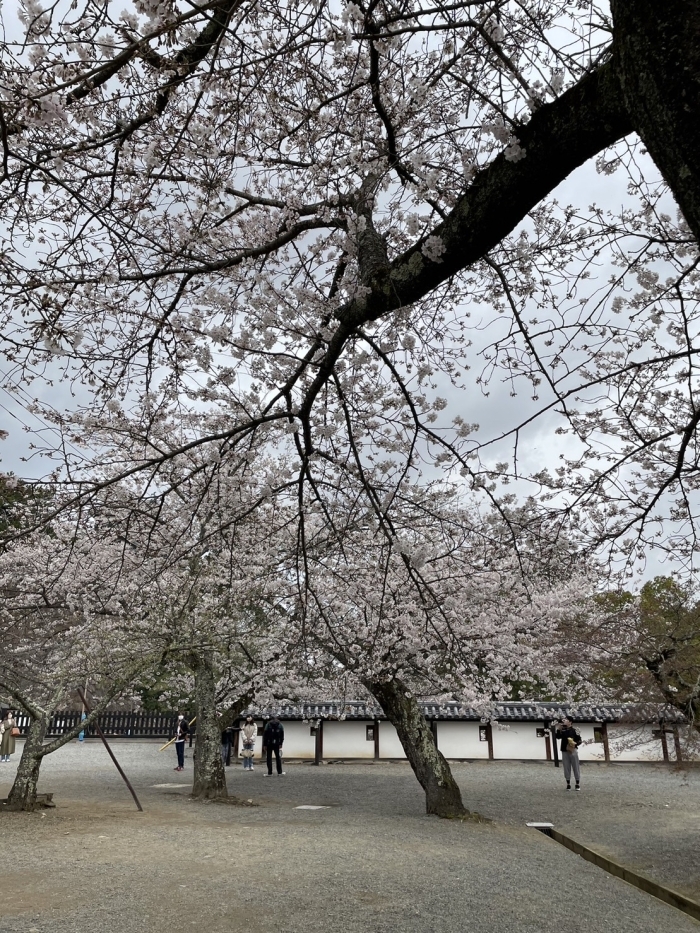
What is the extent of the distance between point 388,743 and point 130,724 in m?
10.5

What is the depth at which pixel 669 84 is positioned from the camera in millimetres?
1595

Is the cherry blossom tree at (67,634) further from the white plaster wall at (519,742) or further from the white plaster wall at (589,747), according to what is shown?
the white plaster wall at (589,747)

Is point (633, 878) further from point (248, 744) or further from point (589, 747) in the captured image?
point (589, 747)

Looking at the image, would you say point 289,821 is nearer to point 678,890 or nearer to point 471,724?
point 678,890

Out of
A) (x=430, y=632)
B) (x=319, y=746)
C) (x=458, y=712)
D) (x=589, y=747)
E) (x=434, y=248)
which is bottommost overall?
(x=589, y=747)

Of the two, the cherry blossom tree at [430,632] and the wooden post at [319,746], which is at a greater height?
the cherry blossom tree at [430,632]

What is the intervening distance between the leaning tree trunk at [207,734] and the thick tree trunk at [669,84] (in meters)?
10.6

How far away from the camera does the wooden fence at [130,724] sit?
79.0 feet

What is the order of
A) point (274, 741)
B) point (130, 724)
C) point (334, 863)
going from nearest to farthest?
point (334, 863) → point (274, 741) → point (130, 724)

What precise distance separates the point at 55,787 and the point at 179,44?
521 inches

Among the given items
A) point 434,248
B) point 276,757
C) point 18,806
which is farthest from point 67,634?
point 434,248

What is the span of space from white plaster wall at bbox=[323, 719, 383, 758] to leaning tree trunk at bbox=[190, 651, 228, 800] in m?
8.39

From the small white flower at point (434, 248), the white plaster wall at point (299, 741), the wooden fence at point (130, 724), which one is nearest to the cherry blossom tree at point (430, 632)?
the small white flower at point (434, 248)

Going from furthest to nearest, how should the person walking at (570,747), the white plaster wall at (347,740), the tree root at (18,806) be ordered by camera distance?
the white plaster wall at (347,740) → the person walking at (570,747) → the tree root at (18,806)
